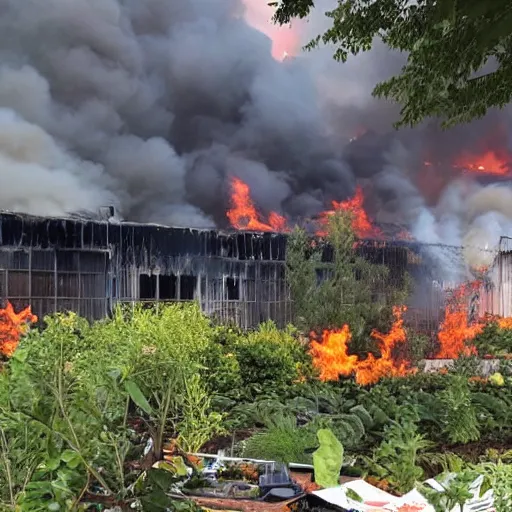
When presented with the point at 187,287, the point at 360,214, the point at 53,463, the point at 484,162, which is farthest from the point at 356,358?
the point at 53,463

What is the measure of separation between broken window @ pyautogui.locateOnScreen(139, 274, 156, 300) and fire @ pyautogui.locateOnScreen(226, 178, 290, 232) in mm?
2031

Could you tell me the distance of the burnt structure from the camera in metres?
7.30

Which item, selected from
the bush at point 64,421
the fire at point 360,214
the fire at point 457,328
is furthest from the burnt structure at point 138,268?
the bush at point 64,421

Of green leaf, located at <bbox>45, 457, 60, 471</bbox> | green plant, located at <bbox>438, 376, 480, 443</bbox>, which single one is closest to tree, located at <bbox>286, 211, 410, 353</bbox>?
green plant, located at <bbox>438, 376, 480, 443</bbox>

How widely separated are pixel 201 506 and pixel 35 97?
712 centimetres

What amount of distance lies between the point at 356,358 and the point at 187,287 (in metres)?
2.49

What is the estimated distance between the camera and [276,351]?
6.75 meters

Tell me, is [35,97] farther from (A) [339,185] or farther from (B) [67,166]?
(A) [339,185]

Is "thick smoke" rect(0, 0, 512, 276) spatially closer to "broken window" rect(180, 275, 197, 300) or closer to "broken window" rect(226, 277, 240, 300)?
"broken window" rect(180, 275, 197, 300)

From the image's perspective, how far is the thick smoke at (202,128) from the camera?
329 inches

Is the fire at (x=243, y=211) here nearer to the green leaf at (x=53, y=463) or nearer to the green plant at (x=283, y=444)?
the green plant at (x=283, y=444)

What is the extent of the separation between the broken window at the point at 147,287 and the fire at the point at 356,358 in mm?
2156

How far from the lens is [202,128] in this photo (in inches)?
392

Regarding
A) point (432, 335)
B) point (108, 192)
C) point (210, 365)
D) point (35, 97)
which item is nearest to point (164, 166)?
point (108, 192)
